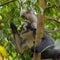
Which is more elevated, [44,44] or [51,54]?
[44,44]

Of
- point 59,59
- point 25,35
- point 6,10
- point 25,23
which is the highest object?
point 6,10

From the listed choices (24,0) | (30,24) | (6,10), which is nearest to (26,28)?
(30,24)

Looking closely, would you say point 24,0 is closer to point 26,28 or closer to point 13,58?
point 13,58

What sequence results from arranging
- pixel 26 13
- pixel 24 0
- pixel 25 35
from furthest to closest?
pixel 25 35 < pixel 26 13 < pixel 24 0

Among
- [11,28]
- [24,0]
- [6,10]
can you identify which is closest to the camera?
[24,0]

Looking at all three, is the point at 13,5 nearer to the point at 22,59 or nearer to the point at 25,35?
the point at 22,59

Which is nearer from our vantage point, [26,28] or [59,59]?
[59,59]

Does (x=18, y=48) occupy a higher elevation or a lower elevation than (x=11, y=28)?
lower

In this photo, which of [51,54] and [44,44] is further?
[51,54]

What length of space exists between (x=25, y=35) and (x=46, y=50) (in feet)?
1.19

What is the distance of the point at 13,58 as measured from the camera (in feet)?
6.43

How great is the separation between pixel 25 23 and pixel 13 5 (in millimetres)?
471

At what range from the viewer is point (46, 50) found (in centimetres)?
213

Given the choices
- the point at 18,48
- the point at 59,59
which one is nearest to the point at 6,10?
the point at 18,48
